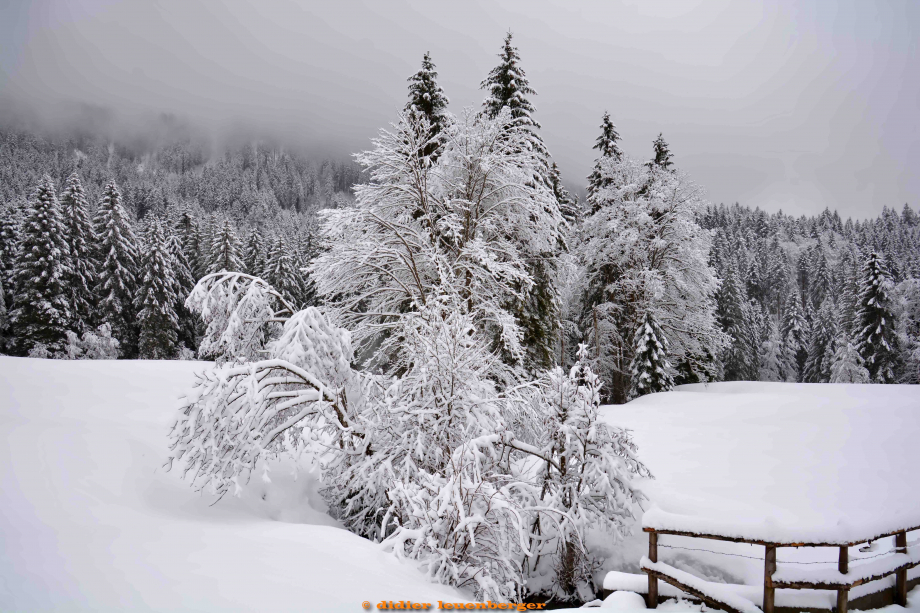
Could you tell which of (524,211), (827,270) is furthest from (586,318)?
(827,270)

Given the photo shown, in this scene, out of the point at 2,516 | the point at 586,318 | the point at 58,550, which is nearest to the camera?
the point at 58,550

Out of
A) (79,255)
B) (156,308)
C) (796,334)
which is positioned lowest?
(156,308)

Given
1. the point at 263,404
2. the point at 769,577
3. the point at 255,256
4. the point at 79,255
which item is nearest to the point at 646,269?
the point at 769,577

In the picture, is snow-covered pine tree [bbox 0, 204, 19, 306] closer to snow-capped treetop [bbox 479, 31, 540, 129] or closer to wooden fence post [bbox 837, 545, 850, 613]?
snow-capped treetop [bbox 479, 31, 540, 129]

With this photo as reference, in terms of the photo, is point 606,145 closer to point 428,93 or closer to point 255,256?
point 428,93

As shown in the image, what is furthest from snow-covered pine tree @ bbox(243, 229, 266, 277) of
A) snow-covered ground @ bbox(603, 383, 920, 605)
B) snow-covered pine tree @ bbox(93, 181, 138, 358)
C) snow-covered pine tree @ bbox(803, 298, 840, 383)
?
snow-covered pine tree @ bbox(803, 298, 840, 383)

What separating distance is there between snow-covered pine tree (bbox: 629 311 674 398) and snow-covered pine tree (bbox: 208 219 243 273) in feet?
91.3

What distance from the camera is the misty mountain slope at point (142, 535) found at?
313cm

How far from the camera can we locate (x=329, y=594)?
11.6ft

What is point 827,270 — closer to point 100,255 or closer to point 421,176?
point 421,176

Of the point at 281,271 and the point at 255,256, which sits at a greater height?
the point at 255,256

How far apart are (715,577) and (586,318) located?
52.5 feet

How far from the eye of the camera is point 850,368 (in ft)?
98.8

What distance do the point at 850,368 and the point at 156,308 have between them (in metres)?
45.3
